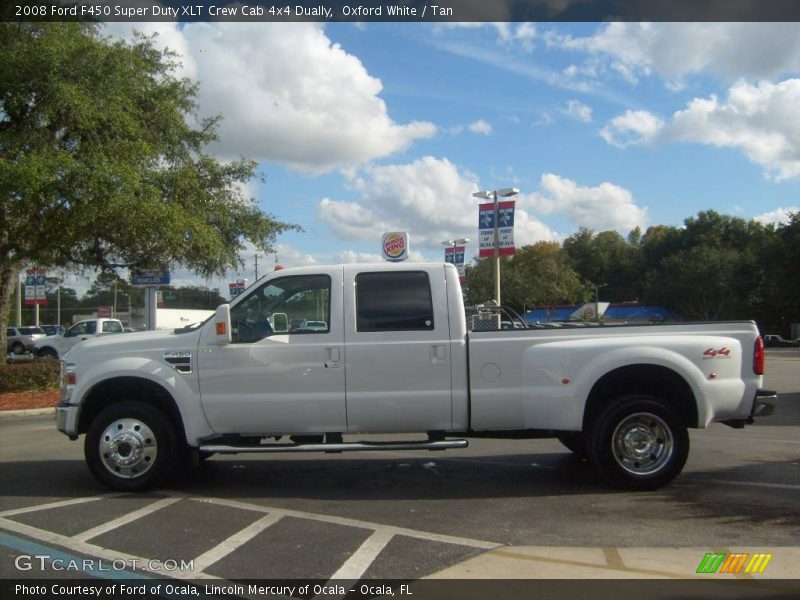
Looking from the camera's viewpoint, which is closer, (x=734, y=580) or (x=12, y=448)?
(x=734, y=580)

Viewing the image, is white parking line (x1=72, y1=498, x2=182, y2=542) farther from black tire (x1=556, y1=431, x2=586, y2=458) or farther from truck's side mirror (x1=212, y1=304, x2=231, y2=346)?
black tire (x1=556, y1=431, x2=586, y2=458)

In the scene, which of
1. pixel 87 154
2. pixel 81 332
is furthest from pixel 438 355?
pixel 81 332

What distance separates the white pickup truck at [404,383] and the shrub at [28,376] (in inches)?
453

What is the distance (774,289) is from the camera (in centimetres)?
5344

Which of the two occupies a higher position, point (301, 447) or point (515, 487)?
point (301, 447)

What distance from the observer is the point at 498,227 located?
73.9ft

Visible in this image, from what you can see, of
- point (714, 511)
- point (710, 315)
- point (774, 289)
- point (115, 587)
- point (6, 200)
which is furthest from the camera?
point (710, 315)

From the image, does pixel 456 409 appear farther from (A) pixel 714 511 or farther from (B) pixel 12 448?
(B) pixel 12 448

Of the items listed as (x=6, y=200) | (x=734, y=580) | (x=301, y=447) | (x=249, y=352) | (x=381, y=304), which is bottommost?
(x=734, y=580)

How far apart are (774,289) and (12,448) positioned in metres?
54.4

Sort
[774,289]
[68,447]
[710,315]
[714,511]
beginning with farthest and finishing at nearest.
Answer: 1. [710,315]
2. [774,289]
3. [68,447]
4. [714,511]

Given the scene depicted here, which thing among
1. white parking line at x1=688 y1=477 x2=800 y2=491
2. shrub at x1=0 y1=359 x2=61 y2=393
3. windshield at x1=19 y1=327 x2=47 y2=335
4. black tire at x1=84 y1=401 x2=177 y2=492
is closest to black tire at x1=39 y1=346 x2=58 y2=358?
windshield at x1=19 y1=327 x2=47 y2=335

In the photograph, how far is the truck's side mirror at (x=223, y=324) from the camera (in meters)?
6.76

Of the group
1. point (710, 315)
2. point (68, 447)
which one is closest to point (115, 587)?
point (68, 447)
